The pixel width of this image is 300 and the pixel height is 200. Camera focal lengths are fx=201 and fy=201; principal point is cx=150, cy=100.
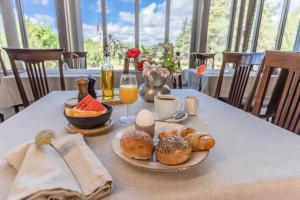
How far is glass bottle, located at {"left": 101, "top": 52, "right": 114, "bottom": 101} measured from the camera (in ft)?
3.48

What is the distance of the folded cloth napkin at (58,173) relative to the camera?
373 mm

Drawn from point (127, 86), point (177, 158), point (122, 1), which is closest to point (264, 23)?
point (122, 1)

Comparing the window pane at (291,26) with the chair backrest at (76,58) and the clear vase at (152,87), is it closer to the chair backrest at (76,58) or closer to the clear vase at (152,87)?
the chair backrest at (76,58)

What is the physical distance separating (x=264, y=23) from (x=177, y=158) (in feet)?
16.6

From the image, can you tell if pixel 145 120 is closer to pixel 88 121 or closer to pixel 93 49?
pixel 88 121

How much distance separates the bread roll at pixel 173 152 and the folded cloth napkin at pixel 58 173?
0.13 m

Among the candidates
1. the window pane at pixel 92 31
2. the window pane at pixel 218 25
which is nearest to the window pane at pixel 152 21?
the window pane at pixel 92 31

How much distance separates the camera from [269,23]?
451 centimetres

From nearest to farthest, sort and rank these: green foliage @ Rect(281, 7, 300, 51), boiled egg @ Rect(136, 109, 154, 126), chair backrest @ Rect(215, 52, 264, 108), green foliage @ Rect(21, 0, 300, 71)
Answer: boiled egg @ Rect(136, 109, 154, 126) < chair backrest @ Rect(215, 52, 264, 108) < green foliage @ Rect(21, 0, 300, 71) < green foliage @ Rect(281, 7, 300, 51)

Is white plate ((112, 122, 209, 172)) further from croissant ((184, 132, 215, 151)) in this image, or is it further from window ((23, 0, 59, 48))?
window ((23, 0, 59, 48))

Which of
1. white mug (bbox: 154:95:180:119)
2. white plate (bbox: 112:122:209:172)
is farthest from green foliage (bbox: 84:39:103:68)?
white plate (bbox: 112:122:209:172)

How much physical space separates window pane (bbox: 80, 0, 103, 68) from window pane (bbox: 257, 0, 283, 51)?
3.54 meters

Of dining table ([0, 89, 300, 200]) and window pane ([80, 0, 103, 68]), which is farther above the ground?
window pane ([80, 0, 103, 68])

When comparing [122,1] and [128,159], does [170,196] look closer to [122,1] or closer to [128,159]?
[128,159]
